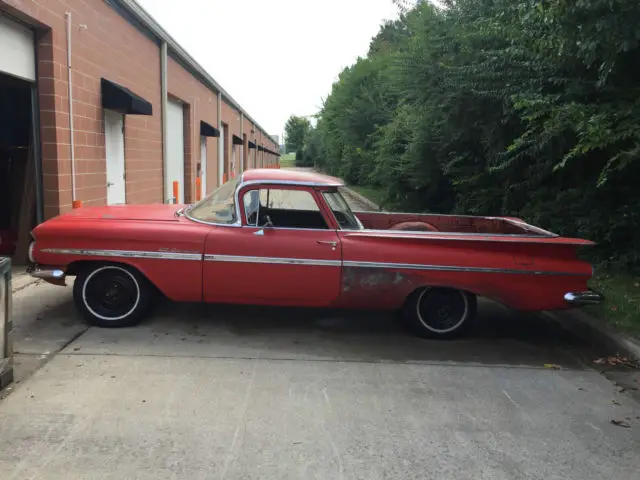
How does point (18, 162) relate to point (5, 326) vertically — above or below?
above

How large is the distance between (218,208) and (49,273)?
166cm

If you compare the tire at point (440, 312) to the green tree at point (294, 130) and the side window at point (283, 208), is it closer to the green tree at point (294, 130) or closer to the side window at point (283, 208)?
the side window at point (283, 208)

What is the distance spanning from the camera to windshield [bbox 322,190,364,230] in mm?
5551


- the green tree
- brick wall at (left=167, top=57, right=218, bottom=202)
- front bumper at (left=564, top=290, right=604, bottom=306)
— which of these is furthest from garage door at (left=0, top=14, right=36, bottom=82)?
the green tree

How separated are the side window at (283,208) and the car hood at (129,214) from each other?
0.79 m

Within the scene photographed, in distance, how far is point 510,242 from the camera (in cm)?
535

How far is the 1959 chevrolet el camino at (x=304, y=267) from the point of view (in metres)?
5.27

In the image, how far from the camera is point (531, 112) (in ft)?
23.8

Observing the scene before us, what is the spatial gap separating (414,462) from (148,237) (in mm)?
3213

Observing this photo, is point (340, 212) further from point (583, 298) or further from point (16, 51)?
point (16, 51)

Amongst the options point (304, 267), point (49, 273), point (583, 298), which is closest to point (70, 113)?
point (49, 273)

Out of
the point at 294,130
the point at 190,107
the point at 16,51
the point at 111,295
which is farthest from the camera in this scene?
the point at 294,130

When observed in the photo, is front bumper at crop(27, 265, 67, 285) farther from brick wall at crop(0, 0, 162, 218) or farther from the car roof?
brick wall at crop(0, 0, 162, 218)

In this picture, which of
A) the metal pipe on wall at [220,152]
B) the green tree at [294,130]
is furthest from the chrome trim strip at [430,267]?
the green tree at [294,130]
